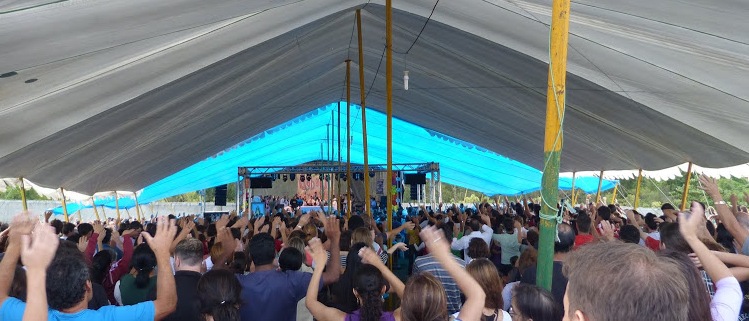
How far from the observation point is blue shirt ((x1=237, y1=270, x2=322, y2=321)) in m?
4.34

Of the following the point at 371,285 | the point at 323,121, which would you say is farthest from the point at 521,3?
the point at 323,121

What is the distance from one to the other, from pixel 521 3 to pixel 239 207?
2018 cm

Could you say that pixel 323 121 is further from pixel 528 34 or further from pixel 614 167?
pixel 528 34

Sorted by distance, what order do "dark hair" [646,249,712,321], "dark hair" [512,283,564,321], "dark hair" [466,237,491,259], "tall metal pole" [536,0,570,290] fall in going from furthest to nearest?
"dark hair" [466,237,491,259]
"tall metal pole" [536,0,570,290]
"dark hair" [512,283,564,321]
"dark hair" [646,249,712,321]

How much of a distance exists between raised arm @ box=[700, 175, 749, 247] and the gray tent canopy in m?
1.30

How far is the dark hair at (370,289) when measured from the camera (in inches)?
149

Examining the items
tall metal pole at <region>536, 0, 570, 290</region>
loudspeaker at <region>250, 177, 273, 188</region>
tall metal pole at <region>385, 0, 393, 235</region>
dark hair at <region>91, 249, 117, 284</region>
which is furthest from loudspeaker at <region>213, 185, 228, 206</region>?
tall metal pole at <region>536, 0, 570, 290</region>

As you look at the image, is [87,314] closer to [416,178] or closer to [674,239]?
[674,239]

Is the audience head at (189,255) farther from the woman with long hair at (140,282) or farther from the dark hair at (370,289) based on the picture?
the dark hair at (370,289)

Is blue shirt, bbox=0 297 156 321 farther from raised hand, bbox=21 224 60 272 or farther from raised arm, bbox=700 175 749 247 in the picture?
raised arm, bbox=700 175 749 247

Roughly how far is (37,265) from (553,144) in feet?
9.26

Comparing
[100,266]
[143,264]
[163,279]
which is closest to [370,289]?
[163,279]

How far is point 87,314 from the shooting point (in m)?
3.14

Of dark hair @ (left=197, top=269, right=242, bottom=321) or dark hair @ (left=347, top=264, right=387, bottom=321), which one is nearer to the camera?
dark hair @ (left=197, top=269, right=242, bottom=321)
